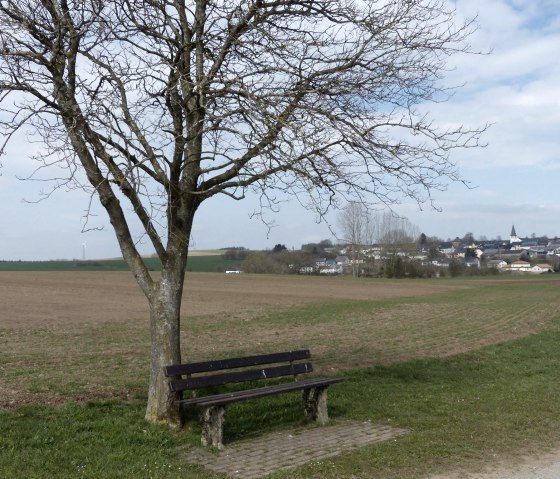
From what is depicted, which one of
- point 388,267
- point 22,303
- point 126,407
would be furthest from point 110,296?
point 388,267

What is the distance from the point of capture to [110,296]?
4309cm

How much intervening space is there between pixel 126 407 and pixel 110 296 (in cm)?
3518

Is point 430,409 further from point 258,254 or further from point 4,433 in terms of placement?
point 258,254

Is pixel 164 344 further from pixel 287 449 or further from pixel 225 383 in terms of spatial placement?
pixel 287 449

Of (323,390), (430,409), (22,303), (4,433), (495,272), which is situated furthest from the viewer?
(495,272)

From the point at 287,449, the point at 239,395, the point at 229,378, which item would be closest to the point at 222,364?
the point at 229,378

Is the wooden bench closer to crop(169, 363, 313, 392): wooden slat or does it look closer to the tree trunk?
crop(169, 363, 313, 392): wooden slat

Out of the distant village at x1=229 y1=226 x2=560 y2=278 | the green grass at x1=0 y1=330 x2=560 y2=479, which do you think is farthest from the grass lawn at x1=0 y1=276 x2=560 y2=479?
the distant village at x1=229 y1=226 x2=560 y2=278

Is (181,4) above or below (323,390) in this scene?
above

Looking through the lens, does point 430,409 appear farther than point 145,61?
Yes

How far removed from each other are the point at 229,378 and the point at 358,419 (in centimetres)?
200

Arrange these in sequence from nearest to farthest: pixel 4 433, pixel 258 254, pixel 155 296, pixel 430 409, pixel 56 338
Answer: pixel 4 433 → pixel 155 296 → pixel 430 409 → pixel 56 338 → pixel 258 254

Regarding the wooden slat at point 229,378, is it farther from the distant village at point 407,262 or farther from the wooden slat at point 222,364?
the distant village at point 407,262

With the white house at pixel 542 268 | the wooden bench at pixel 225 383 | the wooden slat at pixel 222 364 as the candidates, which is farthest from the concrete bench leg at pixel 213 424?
the white house at pixel 542 268
